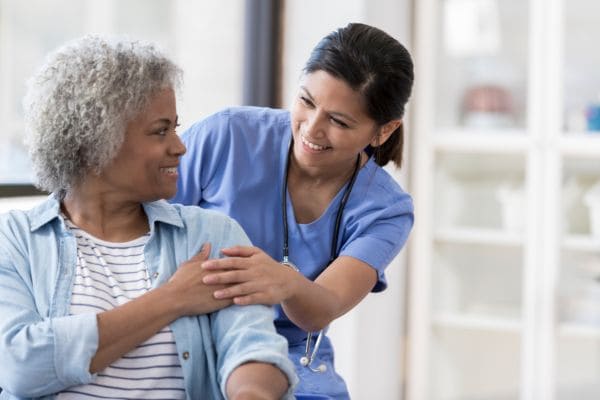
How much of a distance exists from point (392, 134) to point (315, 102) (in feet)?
0.89

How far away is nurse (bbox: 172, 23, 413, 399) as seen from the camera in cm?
184

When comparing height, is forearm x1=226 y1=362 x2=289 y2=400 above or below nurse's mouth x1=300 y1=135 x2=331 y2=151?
below

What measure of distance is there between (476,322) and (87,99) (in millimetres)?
2583

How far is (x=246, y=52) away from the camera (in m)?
3.62

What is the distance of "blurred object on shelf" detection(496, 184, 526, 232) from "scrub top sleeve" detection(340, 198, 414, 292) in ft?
5.91

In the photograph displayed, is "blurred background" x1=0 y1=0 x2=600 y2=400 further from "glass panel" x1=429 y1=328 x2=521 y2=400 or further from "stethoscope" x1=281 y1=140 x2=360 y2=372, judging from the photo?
"stethoscope" x1=281 y1=140 x2=360 y2=372

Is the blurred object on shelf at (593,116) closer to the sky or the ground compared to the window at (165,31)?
closer to the ground

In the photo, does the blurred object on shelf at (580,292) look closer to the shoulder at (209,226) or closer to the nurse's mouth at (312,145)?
the nurse's mouth at (312,145)

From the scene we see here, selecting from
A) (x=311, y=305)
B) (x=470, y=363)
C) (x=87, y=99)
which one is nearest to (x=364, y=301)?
(x=470, y=363)

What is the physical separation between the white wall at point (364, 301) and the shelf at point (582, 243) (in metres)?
0.64

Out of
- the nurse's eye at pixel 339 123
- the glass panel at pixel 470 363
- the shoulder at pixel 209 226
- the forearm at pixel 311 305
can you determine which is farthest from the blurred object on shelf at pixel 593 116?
the shoulder at pixel 209 226

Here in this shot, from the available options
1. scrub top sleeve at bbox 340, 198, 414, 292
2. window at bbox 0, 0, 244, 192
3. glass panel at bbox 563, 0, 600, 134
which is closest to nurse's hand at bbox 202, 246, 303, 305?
scrub top sleeve at bbox 340, 198, 414, 292

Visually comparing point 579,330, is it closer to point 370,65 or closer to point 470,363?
point 470,363

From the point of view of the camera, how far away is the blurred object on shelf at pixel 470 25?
3.81 metres
